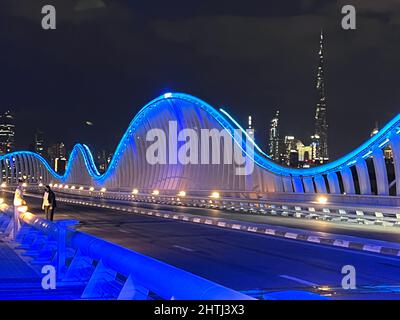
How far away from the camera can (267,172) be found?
51562 mm

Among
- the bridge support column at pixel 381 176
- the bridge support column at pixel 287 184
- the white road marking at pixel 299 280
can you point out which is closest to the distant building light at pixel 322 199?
the bridge support column at pixel 381 176

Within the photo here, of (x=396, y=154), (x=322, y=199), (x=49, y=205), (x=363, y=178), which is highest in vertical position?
(x=396, y=154)

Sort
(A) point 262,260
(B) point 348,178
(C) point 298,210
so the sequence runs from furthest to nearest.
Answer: (B) point 348,178
(C) point 298,210
(A) point 262,260

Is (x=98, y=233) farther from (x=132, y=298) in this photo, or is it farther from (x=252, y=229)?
(x=132, y=298)

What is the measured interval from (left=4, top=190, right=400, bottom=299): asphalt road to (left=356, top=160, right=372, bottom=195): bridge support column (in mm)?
13083

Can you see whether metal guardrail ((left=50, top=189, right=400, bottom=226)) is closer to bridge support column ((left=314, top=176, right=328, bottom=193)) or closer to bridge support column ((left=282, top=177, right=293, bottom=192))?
bridge support column ((left=314, top=176, right=328, bottom=193))

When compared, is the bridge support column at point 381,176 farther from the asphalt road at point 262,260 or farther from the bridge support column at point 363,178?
the asphalt road at point 262,260

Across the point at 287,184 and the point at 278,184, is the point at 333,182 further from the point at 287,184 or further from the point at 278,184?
the point at 278,184

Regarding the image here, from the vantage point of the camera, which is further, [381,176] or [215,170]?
[215,170]

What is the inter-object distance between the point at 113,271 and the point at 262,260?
6419 mm

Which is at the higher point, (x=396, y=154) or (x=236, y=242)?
(x=396, y=154)

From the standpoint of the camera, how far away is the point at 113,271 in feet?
32.4

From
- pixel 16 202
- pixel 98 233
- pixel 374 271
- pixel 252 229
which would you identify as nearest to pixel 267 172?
pixel 252 229

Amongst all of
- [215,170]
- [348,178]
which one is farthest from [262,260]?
[215,170]
